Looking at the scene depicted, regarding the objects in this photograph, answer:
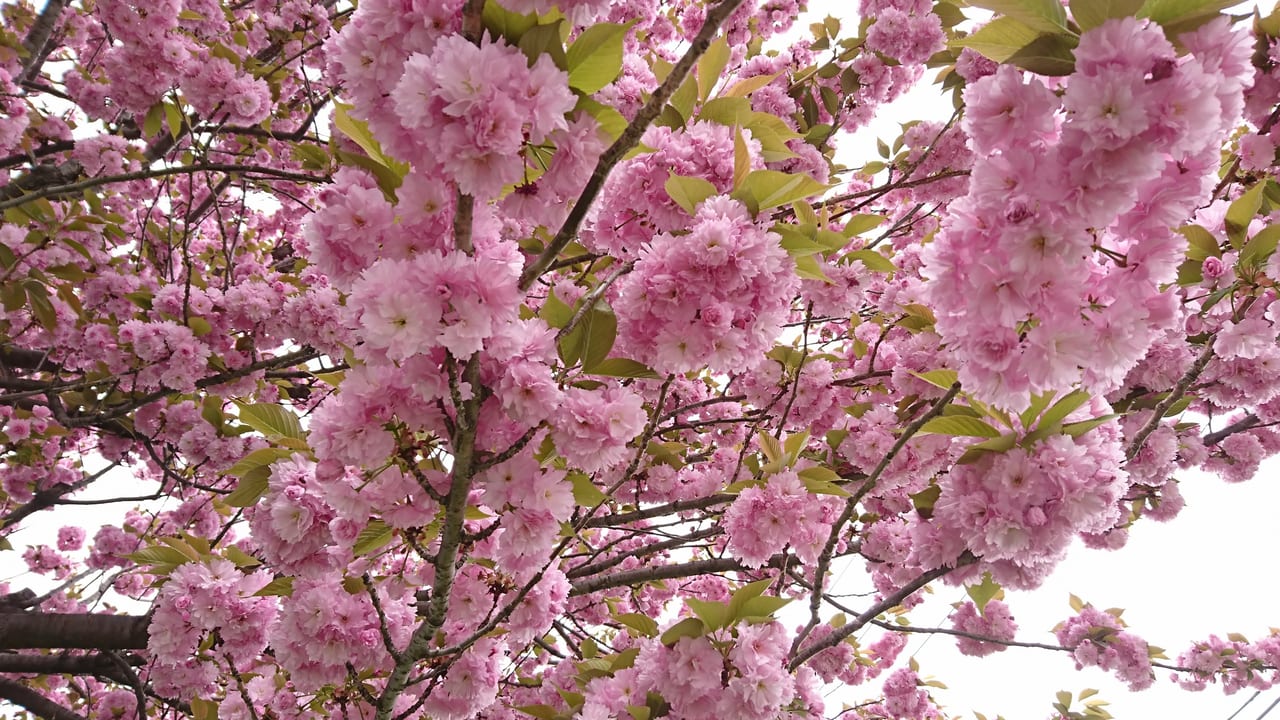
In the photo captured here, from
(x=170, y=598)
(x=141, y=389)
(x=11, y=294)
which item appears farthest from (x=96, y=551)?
(x=170, y=598)

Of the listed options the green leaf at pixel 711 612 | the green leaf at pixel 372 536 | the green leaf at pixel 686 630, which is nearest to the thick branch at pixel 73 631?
the green leaf at pixel 372 536

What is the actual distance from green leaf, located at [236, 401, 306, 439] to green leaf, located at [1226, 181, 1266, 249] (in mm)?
3320

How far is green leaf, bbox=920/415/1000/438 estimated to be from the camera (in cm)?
191

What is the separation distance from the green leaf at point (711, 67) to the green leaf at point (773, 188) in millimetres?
569

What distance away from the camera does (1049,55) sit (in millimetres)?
1181

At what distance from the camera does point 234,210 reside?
21.4 ft

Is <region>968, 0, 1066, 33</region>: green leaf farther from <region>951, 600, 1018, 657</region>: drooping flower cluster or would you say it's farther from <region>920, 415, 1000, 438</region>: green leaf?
<region>951, 600, 1018, 657</region>: drooping flower cluster

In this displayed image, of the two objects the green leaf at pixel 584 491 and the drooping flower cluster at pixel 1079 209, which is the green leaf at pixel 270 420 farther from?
the drooping flower cluster at pixel 1079 209

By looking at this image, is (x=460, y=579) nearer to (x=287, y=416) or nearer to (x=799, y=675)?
(x=287, y=416)

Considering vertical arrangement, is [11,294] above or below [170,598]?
above

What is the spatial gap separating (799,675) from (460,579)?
151cm

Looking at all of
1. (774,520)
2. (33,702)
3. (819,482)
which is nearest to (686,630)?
(774,520)

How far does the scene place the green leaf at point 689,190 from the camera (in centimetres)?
162

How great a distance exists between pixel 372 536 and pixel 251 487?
1.65 ft
